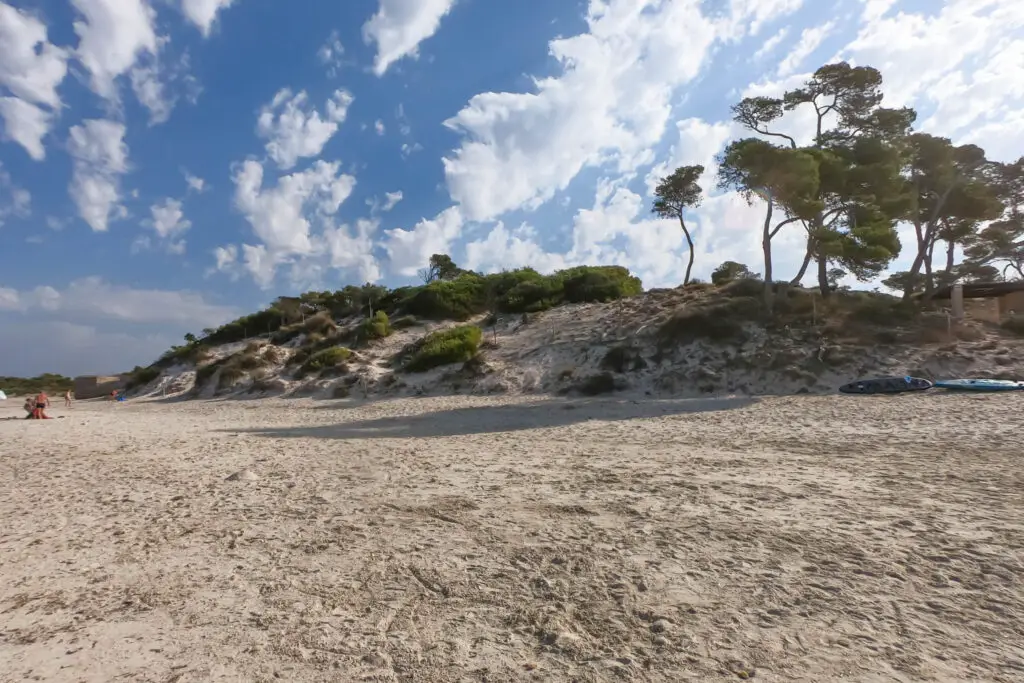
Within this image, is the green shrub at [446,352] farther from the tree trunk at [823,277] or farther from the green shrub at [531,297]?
the tree trunk at [823,277]

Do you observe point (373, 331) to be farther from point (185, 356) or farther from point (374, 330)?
point (185, 356)

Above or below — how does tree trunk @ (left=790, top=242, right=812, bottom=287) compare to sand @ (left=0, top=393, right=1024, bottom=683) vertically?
above

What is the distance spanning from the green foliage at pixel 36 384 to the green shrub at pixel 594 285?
4227 centimetres

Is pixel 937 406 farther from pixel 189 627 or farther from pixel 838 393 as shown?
pixel 189 627

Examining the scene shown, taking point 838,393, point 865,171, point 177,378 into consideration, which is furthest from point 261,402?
point 865,171

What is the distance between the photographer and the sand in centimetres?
319

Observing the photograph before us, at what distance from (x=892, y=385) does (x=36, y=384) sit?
66.5m

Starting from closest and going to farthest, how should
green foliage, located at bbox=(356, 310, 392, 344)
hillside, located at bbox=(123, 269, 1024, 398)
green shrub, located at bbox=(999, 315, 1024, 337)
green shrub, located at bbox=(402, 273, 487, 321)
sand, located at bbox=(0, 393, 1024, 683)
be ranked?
sand, located at bbox=(0, 393, 1024, 683), hillside, located at bbox=(123, 269, 1024, 398), green shrub, located at bbox=(999, 315, 1024, 337), green foliage, located at bbox=(356, 310, 392, 344), green shrub, located at bbox=(402, 273, 487, 321)

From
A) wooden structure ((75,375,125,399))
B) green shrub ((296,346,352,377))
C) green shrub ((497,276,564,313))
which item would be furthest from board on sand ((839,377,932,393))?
wooden structure ((75,375,125,399))

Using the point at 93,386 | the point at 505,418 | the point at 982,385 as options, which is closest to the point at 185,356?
the point at 93,386

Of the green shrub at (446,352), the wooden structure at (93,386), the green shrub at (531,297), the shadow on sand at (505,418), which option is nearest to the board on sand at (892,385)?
the shadow on sand at (505,418)

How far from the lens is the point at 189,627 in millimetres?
3621

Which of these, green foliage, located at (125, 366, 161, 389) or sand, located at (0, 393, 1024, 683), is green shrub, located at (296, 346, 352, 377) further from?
sand, located at (0, 393, 1024, 683)

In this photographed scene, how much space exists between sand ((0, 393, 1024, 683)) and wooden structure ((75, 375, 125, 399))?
3447cm
